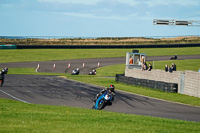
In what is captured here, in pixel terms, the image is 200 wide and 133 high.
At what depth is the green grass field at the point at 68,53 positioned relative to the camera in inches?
2511

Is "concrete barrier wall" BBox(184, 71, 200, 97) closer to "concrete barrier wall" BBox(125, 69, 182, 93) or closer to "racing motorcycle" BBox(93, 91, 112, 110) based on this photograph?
"concrete barrier wall" BBox(125, 69, 182, 93)

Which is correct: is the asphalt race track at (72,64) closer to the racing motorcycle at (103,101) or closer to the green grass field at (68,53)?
the green grass field at (68,53)

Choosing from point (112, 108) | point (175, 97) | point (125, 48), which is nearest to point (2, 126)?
point (112, 108)

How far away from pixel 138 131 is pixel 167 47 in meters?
72.0

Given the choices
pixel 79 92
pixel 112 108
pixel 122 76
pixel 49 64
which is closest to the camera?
pixel 112 108

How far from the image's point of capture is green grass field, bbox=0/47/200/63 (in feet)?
209

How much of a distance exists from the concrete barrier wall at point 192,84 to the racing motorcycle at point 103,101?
9.46 metres

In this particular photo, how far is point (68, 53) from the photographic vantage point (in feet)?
231

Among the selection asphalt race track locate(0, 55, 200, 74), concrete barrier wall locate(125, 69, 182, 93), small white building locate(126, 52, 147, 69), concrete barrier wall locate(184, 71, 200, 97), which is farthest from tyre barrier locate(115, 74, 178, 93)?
asphalt race track locate(0, 55, 200, 74)

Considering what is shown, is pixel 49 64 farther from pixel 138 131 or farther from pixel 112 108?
pixel 138 131

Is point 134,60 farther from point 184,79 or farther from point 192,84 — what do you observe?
point 192,84

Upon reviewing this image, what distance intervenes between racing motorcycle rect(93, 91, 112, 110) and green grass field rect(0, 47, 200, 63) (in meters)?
46.8

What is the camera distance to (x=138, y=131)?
877 centimetres

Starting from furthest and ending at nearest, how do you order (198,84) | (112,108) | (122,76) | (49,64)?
(49,64) → (122,76) → (198,84) → (112,108)
